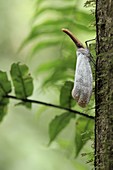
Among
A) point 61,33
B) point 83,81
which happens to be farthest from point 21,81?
point 83,81

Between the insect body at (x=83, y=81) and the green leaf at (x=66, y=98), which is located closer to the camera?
the insect body at (x=83, y=81)

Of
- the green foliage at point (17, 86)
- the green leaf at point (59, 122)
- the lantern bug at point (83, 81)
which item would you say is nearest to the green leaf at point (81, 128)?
the green leaf at point (59, 122)

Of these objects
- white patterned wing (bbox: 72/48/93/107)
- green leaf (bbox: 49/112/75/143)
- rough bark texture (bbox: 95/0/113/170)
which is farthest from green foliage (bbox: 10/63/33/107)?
rough bark texture (bbox: 95/0/113/170)

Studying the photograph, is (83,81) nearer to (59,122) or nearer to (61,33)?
(59,122)

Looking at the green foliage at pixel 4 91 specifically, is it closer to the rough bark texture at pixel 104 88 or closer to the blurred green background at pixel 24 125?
the rough bark texture at pixel 104 88

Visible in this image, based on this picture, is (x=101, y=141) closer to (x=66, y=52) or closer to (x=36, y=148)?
(x=66, y=52)
